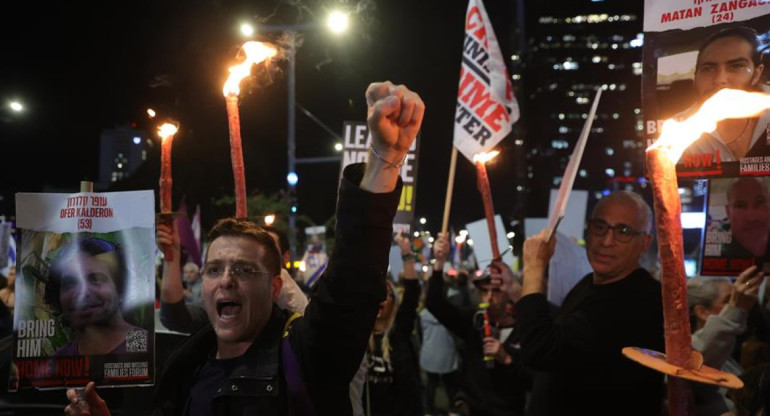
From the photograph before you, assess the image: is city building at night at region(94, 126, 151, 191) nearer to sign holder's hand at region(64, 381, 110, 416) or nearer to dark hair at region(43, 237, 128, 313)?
dark hair at region(43, 237, 128, 313)

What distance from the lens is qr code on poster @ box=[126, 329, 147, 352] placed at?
3.20 metres

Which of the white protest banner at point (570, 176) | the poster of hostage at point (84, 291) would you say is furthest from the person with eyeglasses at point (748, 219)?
the poster of hostage at point (84, 291)

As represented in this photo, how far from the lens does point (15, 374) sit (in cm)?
311

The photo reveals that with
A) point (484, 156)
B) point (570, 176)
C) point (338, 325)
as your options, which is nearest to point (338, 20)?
point (484, 156)

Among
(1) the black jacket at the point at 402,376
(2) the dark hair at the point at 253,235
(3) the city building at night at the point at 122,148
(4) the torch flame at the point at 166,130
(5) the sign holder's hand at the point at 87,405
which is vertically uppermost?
(3) the city building at night at the point at 122,148

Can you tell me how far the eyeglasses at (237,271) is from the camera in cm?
261

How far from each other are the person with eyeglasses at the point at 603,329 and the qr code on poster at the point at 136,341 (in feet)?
6.47

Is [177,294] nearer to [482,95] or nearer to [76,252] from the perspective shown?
[76,252]

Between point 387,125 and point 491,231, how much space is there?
134 inches

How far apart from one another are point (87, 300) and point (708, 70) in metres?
3.22

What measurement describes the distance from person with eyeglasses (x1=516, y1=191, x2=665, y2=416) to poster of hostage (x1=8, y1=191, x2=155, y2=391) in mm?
2033

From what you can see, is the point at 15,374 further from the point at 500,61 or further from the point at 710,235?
the point at 500,61

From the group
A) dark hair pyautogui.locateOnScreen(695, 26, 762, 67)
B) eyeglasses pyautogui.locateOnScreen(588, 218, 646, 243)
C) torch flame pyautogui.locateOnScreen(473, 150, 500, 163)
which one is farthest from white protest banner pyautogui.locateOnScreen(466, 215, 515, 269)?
dark hair pyautogui.locateOnScreen(695, 26, 762, 67)

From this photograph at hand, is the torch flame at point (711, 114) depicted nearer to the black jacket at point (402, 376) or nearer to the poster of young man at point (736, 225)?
the poster of young man at point (736, 225)
